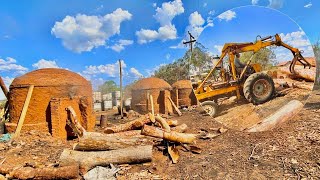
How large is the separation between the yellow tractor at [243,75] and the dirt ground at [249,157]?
2.34 m

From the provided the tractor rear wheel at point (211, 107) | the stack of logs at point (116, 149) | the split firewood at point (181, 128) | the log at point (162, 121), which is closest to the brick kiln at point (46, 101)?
the stack of logs at point (116, 149)

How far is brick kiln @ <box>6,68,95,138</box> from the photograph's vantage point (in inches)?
373

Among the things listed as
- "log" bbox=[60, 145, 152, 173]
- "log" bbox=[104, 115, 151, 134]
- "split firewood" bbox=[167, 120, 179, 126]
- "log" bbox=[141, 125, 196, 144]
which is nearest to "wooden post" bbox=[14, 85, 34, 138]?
"log" bbox=[104, 115, 151, 134]

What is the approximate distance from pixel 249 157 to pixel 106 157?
304cm

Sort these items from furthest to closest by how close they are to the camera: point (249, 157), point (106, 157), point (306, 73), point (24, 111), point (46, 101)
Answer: point (46, 101) → point (24, 111) → point (106, 157) → point (249, 157) → point (306, 73)

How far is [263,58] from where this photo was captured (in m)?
2.22

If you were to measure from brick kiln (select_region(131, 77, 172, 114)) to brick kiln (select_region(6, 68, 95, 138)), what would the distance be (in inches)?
93.1

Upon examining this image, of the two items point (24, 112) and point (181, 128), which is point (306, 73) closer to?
point (181, 128)

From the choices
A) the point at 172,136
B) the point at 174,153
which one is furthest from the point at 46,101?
the point at 174,153

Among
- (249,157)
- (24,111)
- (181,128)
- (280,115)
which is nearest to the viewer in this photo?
(280,115)

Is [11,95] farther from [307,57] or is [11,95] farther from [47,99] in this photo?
[307,57]

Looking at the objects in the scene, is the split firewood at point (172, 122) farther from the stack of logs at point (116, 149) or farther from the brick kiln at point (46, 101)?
the brick kiln at point (46, 101)

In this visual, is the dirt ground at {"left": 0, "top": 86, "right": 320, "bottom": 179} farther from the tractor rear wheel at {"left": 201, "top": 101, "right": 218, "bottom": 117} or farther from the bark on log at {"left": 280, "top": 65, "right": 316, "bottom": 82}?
the bark on log at {"left": 280, "top": 65, "right": 316, "bottom": 82}

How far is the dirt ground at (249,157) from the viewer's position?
5.10 metres
